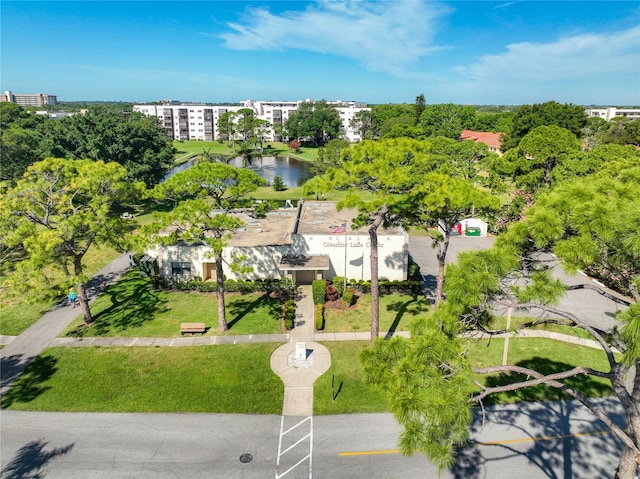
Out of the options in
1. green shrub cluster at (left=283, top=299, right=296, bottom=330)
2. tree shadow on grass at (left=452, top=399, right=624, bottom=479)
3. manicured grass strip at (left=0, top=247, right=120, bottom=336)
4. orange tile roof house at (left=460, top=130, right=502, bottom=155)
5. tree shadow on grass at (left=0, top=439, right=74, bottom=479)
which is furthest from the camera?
orange tile roof house at (left=460, top=130, right=502, bottom=155)

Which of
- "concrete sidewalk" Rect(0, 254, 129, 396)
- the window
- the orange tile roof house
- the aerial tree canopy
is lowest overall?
"concrete sidewalk" Rect(0, 254, 129, 396)

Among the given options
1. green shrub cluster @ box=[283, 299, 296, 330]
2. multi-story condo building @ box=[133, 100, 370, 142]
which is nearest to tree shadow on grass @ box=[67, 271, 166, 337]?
green shrub cluster @ box=[283, 299, 296, 330]

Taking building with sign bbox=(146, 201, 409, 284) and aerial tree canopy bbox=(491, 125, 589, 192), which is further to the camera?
aerial tree canopy bbox=(491, 125, 589, 192)

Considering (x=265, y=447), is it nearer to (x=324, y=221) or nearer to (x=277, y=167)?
(x=324, y=221)

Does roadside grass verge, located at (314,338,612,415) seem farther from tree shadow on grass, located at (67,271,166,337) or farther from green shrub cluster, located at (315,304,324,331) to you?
tree shadow on grass, located at (67,271,166,337)

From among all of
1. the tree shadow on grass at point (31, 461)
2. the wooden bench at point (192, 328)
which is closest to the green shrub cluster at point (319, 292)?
the wooden bench at point (192, 328)

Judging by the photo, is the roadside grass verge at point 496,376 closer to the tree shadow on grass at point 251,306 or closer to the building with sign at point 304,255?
the tree shadow on grass at point 251,306

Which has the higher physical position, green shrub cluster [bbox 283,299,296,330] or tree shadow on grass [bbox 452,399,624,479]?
green shrub cluster [bbox 283,299,296,330]

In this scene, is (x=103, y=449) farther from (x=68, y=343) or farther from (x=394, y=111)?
(x=394, y=111)
